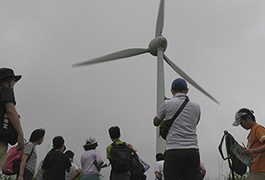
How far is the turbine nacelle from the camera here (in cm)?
2058

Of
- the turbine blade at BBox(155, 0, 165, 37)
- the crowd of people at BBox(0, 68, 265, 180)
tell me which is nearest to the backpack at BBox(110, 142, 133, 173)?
the crowd of people at BBox(0, 68, 265, 180)

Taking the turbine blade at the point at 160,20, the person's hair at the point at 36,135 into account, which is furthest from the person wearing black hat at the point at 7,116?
the turbine blade at the point at 160,20

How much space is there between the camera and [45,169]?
5.96m

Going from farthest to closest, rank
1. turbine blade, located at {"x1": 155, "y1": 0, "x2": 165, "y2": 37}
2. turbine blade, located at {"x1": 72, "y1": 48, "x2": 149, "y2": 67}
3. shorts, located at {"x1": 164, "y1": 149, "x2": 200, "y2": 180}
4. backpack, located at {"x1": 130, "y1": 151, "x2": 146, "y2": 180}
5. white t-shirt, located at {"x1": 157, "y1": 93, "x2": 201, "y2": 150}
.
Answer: turbine blade, located at {"x1": 155, "y1": 0, "x2": 165, "y2": 37}, turbine blade, located at {"x1": 72, "y1": 48, "x2": 149, "y2": 67}, backpack, located at {"x1": 130, "y1": 151, "x2": 146, "y2": 180}, white t-shirt, located at {"x1": 157, "y1": 93, "x2": 201, "y2": 150}, shorts, located at {"x1": 164, "y1": 149, "x2": 200, "y2": 180}

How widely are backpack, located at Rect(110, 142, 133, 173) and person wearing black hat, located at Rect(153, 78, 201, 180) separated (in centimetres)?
114

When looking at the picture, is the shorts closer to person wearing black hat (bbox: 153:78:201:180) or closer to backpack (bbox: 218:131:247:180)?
person wearing black hat (bbox: 153:78:201:180)

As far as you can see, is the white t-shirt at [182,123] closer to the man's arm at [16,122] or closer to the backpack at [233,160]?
the backpack at [233,160]

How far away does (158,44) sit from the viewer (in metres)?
20.6

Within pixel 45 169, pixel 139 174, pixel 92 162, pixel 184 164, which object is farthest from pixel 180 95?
pixel 45 169

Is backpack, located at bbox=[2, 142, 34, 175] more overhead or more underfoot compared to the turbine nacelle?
more underfoot

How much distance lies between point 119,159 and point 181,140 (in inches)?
61.8

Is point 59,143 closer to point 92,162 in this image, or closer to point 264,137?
point 92,162

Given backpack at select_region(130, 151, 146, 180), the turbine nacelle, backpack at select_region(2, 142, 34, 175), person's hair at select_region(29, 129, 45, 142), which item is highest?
the turbine nacelle

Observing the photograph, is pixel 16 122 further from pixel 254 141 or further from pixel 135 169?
pixel 254 141
